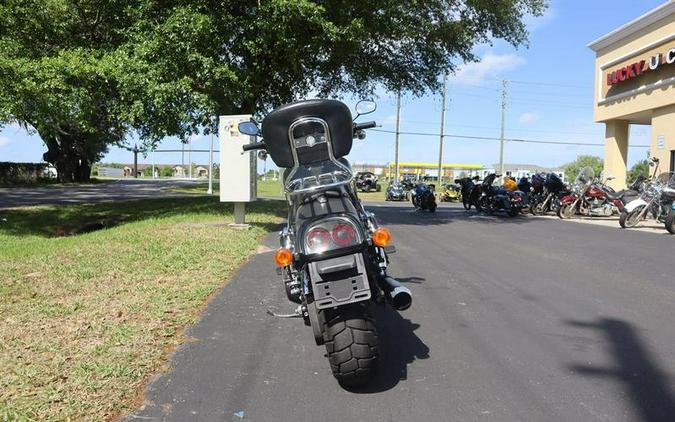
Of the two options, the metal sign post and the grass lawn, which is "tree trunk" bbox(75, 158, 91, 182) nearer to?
the grass lawn

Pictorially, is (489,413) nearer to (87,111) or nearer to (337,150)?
(337,150)

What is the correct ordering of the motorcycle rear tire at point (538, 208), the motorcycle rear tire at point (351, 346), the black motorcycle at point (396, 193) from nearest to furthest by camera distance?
the motorcycle rear tire at point (351, 346), the motorcycle rear tire at point (538, 208), the black motorcycle at point (396, 193)

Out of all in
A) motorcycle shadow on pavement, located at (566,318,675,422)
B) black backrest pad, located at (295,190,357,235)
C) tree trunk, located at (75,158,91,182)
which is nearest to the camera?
motorcycle shadow on pavement, located at (566,318,675,422)

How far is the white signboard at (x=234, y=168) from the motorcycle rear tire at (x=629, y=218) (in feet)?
30.7

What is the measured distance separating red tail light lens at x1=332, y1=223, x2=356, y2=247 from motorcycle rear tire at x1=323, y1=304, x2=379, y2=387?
1.51ft

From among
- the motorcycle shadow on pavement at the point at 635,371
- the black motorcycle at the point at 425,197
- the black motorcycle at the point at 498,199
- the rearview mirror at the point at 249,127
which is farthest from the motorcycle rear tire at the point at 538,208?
the rearview mirror at the point at 249,127

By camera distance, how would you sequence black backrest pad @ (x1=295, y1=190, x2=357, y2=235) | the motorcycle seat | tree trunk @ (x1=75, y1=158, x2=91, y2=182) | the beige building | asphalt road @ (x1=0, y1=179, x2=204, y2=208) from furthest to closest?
tree trunk @ (x1=75, y1=158, x2=91, y2=182) < asphalt road @ (x1=0, y1=179, x2=204, y2=208) < the beige building < the motorcycle seat < black backrest pad @ (x1=295, y1=190, x2=357, y2=235)

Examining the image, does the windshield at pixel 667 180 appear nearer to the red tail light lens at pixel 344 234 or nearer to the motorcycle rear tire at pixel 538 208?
the motorcycle rear tire at pixel 538 208

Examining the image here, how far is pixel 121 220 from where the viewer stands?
1586 centimetres

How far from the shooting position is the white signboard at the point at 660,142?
66.3ft

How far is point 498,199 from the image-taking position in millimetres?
18734

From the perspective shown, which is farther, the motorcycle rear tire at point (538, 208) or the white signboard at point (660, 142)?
the white signboard at point (660, 142)

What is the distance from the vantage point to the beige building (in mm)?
20000

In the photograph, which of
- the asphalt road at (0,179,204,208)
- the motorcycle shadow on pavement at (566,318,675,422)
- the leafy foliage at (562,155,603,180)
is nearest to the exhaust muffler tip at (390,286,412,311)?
the motorcycle shadow on pavement at (566,318,675,422)
